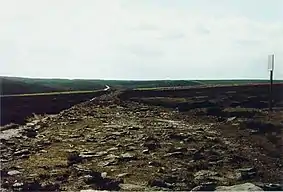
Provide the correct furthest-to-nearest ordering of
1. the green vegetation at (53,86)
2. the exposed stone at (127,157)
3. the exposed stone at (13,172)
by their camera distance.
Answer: the green vegetation at (53,86) < the exposed stone at (127,157) < the exposed stone at (13,172)

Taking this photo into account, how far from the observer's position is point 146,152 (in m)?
18.1

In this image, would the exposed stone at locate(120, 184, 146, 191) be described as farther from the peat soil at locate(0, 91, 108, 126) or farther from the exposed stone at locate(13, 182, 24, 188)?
the peat soil at locate(0, 91, 108, 126)

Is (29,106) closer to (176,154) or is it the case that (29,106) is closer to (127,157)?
(127,157)

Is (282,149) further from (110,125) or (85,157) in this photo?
(110,125)

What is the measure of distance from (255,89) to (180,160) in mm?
32246

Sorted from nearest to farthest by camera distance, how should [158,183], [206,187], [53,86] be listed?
[206,187]
[158,183]
[53,86]

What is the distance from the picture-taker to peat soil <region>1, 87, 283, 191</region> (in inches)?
560

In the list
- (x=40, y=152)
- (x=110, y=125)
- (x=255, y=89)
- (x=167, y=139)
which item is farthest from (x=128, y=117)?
(x=255, y=89)

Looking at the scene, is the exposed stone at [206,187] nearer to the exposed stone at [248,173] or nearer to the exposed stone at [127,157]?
the exposed stone at [248,173]

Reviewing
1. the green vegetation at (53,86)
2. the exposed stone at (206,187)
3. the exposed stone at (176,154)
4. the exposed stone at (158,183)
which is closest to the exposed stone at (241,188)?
the exposed stone at (206,187)

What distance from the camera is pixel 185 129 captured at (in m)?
23.1

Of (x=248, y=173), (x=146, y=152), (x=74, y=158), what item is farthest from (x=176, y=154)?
(x=74, y=158)

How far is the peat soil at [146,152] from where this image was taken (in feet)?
46.6

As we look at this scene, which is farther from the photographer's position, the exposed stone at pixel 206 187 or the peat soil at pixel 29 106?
the peat soil at pixel 29 106
